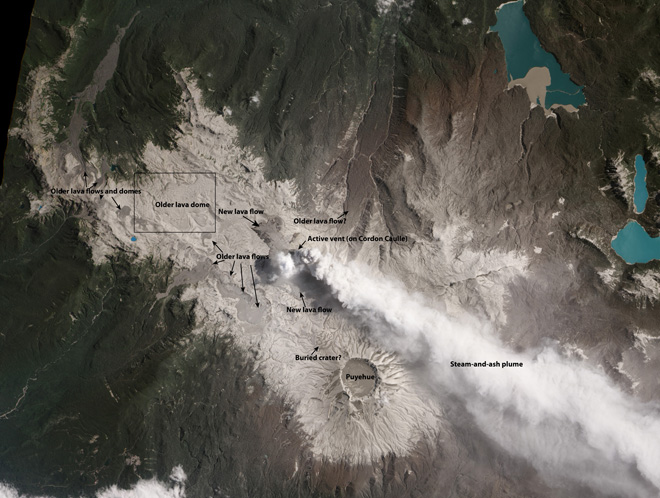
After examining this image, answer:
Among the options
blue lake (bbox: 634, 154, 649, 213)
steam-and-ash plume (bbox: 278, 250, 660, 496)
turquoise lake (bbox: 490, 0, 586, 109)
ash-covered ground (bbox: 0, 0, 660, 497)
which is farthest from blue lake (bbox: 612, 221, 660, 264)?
turquoise lake (bbox: 490, 0, 586, 109)

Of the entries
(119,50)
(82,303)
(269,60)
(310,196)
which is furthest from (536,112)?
(82,303)

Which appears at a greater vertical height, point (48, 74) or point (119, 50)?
point (119, 50)

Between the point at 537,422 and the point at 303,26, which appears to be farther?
the point at 303,26

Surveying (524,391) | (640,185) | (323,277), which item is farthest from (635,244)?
(323,277)

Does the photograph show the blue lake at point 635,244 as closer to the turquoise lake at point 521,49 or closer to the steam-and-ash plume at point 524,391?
the steam-and-ash plume at point 524,391

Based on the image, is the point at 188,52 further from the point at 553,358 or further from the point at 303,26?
the point at 553,358

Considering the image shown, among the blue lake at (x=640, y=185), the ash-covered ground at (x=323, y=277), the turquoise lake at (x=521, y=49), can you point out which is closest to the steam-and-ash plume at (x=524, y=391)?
the ash-covered ground at (x=323, y=277)
